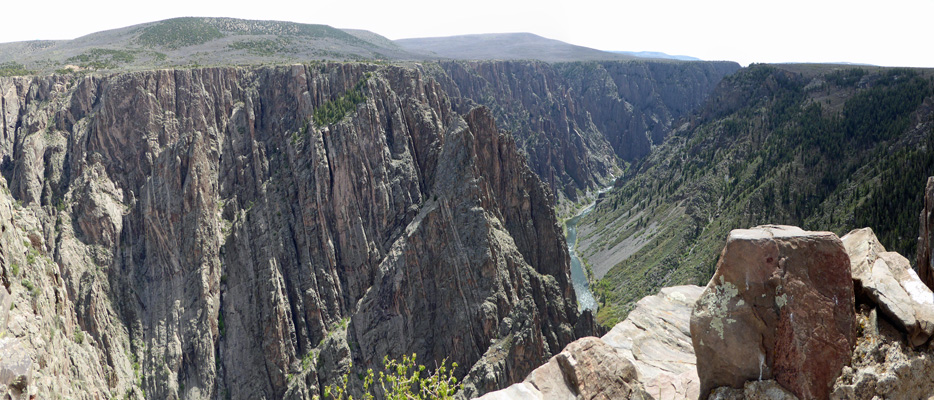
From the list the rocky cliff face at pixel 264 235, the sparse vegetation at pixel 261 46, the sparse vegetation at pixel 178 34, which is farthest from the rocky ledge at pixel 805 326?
the sparse vegetation at pixel 178 34

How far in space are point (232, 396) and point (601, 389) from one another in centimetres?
7584

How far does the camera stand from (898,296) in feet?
44.4

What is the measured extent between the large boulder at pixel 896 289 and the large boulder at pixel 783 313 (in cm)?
87

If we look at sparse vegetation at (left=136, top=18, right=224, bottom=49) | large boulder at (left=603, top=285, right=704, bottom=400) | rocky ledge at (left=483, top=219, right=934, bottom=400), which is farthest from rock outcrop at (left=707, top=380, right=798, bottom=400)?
sparse vegetation at (left=136, top=18, right=224, bottom=49)

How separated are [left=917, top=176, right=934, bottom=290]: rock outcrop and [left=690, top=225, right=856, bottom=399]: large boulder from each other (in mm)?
4835

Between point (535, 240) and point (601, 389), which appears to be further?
point (535, 240)

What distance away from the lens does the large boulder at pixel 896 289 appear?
42.2 feet

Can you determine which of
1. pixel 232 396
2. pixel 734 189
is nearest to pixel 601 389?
pixel 232 396

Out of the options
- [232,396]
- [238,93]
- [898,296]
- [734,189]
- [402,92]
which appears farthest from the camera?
[734,189]

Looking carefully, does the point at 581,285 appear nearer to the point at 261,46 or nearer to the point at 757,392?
the point at 261,46

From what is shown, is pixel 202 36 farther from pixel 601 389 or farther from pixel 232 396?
pixel 601 389

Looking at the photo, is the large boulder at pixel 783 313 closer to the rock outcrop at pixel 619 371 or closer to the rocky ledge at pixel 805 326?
the rocky ledge at pixel 805 326

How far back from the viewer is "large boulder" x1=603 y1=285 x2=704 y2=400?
53.0ft

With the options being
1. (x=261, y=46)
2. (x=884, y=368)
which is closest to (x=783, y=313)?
(x=884, y=368)
